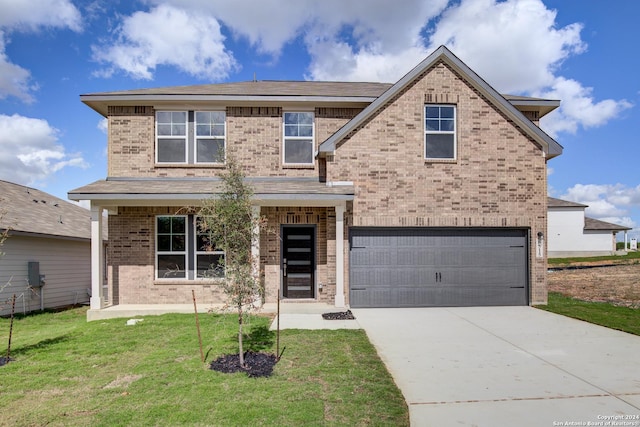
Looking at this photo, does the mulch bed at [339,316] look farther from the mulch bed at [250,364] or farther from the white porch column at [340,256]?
the mulch bed at [250,364]

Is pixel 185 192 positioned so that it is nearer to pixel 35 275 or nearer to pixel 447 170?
pixel 35 275

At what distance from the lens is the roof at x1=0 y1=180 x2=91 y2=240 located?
41.0 ft

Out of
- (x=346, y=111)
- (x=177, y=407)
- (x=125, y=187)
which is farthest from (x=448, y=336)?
(x=125, y=187)

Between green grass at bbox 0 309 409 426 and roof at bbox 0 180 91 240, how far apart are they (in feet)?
18.3

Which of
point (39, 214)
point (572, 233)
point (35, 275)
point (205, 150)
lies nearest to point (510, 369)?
point (205, 150)

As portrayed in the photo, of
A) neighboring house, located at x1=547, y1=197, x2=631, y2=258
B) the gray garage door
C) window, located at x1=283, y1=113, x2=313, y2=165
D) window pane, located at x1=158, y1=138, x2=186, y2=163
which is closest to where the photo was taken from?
the gray garage door

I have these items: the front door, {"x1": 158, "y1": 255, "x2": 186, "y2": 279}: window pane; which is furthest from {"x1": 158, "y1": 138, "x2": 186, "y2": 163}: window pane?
the front door

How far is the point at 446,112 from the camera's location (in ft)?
36.2

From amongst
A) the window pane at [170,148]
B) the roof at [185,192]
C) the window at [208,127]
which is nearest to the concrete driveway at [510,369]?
the roof at [185,192]

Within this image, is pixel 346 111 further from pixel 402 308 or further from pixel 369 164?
pixel 402 308

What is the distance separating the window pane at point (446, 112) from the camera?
11.0 meters

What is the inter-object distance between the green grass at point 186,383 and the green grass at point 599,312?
19.1ft

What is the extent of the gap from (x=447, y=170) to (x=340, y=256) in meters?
3.90

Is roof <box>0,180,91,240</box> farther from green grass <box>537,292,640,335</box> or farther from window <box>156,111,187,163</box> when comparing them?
green grass <box>537,292,640,335</box>
